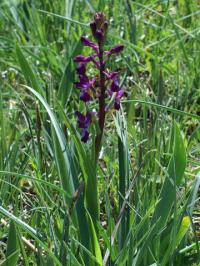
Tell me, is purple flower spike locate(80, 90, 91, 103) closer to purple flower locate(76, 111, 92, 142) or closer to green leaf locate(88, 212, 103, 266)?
purple flower locate(76, 111, 92, 142)

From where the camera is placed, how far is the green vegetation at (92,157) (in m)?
A: 1.71

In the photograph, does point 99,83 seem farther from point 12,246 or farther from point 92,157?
point 12,246

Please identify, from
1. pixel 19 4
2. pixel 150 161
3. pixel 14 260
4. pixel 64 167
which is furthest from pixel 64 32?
pixel 14 260

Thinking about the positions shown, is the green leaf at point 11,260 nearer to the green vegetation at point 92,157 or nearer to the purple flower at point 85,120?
the green vegetation at point 92,157

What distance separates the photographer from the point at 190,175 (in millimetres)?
2211

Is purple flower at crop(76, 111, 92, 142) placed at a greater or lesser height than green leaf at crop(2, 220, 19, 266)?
greater

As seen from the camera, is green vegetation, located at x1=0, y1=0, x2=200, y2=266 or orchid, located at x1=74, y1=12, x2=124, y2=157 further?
orchid, located at x1=74, y1=12, x2=124, y2=157

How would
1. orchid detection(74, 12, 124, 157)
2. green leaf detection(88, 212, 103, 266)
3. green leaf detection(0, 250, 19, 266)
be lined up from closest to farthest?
green leaf detection(0, 250, 19, 266)
green leaf detection(88, 212, 103, 266)
orchid detection(74, 12, 124, 157)

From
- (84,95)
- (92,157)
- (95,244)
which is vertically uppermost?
(84,95)

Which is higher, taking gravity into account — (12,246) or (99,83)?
(99,83)

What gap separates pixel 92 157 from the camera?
6.06 ft

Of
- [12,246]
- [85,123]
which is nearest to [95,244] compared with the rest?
[12,246]

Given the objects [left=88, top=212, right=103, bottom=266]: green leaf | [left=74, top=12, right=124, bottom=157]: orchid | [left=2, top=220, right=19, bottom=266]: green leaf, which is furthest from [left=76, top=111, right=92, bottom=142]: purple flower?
[left=2, top=220, right=19, bottom=266]: green leaf

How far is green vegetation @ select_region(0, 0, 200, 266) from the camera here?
1.71 meters
